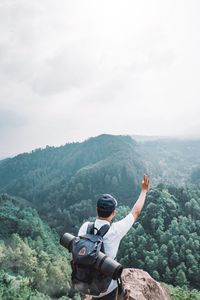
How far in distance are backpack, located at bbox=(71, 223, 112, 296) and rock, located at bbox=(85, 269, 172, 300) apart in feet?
14.1

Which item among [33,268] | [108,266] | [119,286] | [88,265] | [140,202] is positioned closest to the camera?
[108,266]

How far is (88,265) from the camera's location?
4320 mm

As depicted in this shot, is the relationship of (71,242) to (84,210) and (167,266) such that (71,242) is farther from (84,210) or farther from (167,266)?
(84,210)

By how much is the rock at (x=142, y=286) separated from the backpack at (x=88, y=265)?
14.1ft

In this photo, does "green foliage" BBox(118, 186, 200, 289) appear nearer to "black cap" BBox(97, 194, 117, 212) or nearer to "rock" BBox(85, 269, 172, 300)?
"rock" BBox(85, 269, 172, 300)

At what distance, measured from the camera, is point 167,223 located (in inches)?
2997

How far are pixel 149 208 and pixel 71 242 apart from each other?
74.7 m

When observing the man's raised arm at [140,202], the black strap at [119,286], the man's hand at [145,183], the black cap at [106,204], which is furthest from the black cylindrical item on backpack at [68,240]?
the man's hand at [145,183]

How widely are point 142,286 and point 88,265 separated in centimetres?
514

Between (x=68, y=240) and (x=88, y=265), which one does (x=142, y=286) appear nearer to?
(x=68, y=240)

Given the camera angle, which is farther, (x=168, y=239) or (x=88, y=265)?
(x=168, y=239)

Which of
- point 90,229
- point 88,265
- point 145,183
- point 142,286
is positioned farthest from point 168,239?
point 88,265

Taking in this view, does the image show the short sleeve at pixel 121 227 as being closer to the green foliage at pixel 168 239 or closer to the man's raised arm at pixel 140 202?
the man's raised arm at pixel 140 202

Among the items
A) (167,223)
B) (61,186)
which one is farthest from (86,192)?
(167,223)
